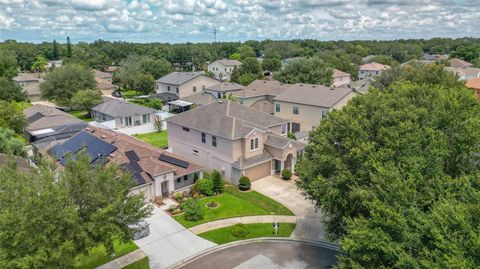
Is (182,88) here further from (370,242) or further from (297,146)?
(370,242)

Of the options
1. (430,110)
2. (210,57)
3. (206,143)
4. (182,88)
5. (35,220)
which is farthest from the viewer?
(210,57)

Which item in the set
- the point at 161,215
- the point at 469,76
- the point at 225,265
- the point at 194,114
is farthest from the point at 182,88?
the point at 469,76

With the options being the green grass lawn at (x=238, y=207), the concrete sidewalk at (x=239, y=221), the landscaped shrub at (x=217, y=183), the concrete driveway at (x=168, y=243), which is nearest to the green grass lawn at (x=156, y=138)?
the landscaped shrub at (x=217, y=183)

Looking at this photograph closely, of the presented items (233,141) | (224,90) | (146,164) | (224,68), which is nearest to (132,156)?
(146,164)

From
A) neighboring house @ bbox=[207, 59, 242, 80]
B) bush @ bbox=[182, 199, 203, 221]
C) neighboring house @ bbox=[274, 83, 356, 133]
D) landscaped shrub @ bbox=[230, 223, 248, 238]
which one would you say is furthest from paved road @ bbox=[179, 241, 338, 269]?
neighboring house @ bbox=[207, 59, 242, 80]

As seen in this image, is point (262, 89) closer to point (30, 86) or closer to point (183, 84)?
point (183, 84)

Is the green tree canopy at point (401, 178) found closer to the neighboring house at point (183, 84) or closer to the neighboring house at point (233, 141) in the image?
the neighboring house at point (233, 141)
